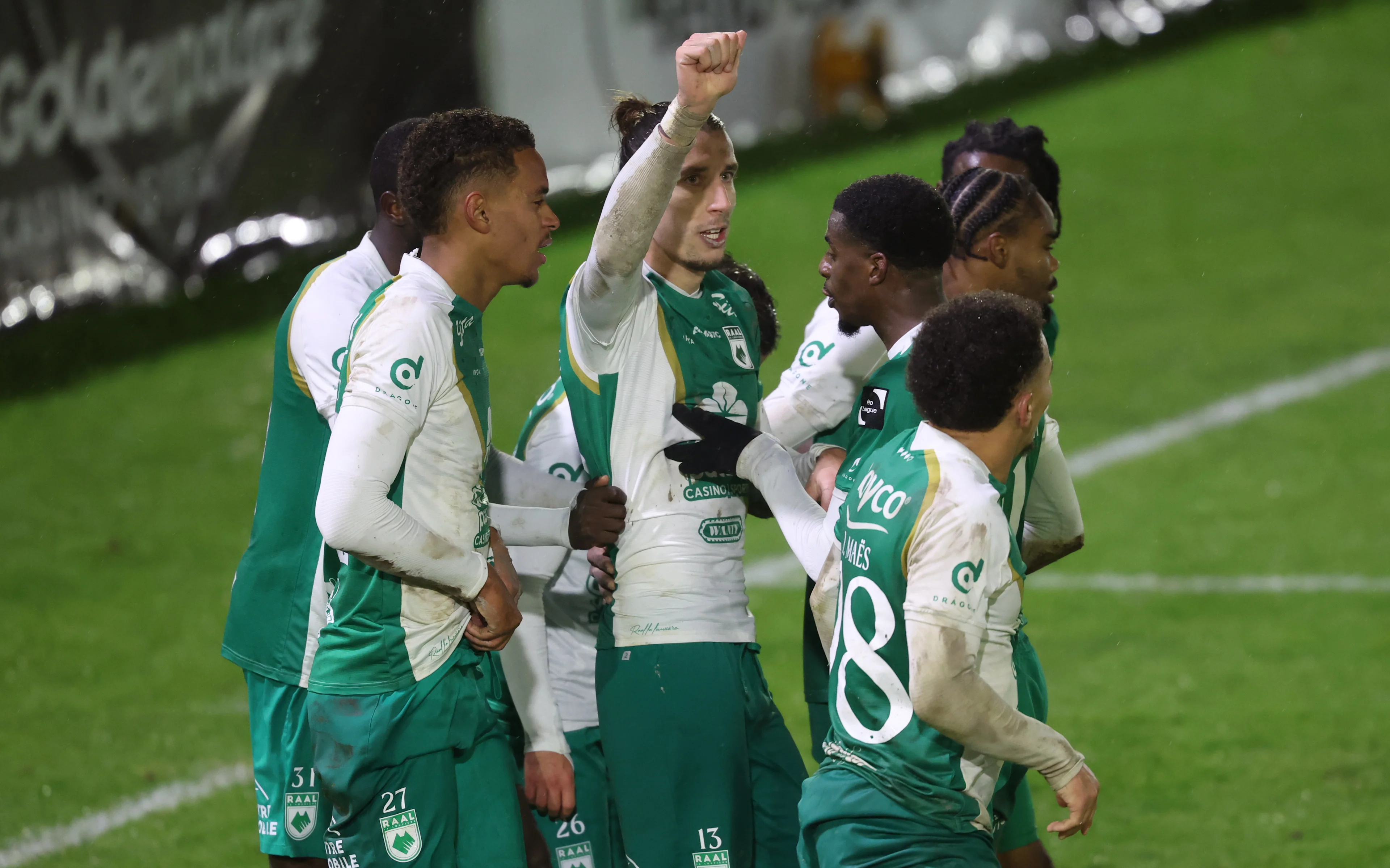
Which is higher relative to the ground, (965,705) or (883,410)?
(883,410)

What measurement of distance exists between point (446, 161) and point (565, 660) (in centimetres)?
153

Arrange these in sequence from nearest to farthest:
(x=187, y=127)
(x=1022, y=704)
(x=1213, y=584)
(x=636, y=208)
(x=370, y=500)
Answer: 1. (x=370, y=500)
2. (x=1022, y=704)
3. (x=636, y=208)
4. (x=1213, y=584)
5. (x=187, y=127)

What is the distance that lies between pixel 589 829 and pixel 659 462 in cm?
109

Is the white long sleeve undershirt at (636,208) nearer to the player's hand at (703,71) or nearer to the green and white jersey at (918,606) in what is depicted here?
the player's hand at (703,71)

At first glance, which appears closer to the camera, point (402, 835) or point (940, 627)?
point (940, 627)

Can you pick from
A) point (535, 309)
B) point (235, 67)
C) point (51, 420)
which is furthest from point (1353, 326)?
point (51, 420)

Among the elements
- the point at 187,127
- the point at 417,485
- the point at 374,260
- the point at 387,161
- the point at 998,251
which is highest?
the point at 387,161

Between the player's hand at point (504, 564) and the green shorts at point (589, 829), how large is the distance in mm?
751

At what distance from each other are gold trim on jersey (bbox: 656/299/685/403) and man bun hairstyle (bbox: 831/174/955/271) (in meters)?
0.50

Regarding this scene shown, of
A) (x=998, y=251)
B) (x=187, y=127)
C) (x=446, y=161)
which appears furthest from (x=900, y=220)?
→ (x=187, y=127)

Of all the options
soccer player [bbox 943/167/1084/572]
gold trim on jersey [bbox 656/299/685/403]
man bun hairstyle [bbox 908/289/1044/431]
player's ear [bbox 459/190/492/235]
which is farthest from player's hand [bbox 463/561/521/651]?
soccer player [bbox 943/167/1084/572]

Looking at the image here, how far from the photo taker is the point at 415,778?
3520mm

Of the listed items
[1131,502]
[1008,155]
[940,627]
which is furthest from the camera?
[1131,502]

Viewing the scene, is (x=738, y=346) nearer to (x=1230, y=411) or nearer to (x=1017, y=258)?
(x=1017, y=258)
